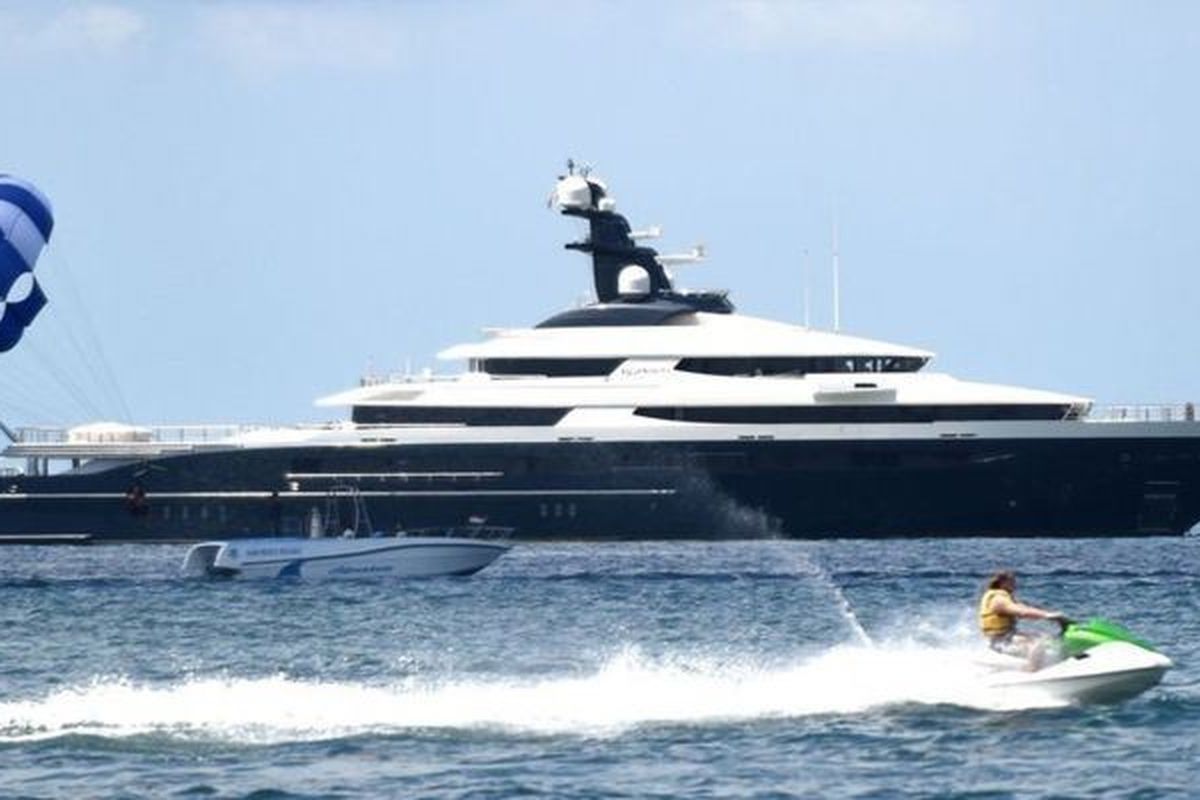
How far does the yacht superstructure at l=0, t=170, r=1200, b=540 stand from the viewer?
302 feet

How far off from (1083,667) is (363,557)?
40.3m

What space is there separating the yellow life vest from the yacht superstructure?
57.5 meters

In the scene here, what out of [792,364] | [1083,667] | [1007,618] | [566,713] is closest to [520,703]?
[566,713]

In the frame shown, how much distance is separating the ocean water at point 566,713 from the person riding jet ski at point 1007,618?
52 cm

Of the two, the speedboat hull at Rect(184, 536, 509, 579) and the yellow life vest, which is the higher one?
the speedboat hull at Rect(184, 536, 509, 579)

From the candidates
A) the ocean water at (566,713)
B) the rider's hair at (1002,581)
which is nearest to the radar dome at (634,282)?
the ocean water at (566,713)

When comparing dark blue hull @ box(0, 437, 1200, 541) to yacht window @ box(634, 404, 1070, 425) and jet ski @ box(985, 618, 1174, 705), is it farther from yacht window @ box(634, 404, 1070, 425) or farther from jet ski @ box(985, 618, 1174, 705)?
jet ski @ box(985, 618, 1174, 705)

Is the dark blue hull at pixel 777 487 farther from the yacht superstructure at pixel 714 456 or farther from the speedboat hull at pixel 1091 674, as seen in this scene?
the speedboat hull at pixel 1091 674

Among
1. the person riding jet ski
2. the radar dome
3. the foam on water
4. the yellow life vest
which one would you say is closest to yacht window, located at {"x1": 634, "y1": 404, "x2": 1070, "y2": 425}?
the radar dome

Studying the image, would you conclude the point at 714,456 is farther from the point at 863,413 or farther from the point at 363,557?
the point at 363,557

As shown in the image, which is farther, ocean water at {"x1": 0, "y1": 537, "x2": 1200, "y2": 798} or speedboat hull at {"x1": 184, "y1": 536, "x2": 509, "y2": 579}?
speedboat hull at {"x1": 184, "y1": 536, "x2": 509, "y2": 579}

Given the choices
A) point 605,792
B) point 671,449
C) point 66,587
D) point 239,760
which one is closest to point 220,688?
point 239,760

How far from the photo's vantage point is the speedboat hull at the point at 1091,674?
3428cm

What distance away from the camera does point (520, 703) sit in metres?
36.1
